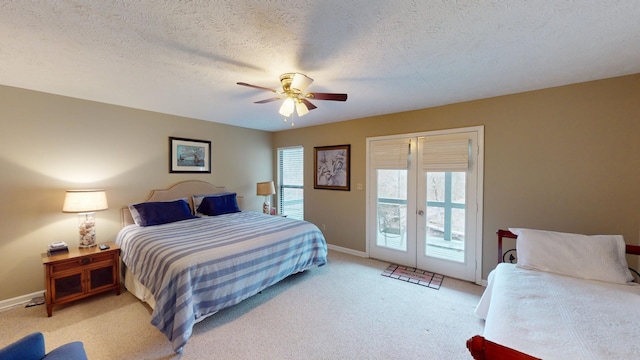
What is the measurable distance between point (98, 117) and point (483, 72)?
4579mm

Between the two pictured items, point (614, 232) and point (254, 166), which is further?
point (254, 166)

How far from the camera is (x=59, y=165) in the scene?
289 cm

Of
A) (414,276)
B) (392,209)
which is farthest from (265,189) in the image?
(414,276)

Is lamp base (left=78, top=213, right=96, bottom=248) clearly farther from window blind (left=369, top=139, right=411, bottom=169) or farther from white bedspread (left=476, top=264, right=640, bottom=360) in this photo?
white bedspread (left=476, top=264, right=640, bottom=360)

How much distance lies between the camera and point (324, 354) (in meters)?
1.93

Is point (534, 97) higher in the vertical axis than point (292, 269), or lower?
higher

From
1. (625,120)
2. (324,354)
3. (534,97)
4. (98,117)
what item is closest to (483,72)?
(534,97)

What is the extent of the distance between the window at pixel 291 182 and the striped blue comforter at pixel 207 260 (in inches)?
69.0

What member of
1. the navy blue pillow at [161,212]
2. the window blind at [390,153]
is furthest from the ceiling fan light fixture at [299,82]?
the navy blue pillow at [161,212]

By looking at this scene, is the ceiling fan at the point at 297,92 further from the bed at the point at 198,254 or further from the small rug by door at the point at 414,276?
the small rug by door at the point at 414,276

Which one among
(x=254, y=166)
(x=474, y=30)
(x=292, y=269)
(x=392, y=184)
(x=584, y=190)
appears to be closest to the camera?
(x=474, y=30)

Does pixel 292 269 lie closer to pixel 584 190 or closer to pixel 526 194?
pixel 526 194

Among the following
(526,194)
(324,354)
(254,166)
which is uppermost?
(254,166)

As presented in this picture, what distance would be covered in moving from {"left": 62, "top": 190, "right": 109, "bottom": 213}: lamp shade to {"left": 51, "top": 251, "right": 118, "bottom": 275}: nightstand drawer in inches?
21.0
